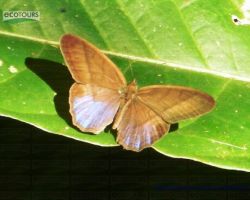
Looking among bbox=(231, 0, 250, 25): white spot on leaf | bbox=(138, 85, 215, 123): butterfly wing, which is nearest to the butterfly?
bbox=(138, 85, 215, 123): butterfly wing

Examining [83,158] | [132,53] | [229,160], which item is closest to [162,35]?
[132,53]

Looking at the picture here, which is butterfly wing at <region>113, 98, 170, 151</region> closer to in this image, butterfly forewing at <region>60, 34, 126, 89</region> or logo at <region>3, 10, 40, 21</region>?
butterfly forewing at <region>60, 34, 126, 89</region>

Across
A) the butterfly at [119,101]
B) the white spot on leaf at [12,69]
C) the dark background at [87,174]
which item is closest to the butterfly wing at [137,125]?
the butterfly at [119,101]

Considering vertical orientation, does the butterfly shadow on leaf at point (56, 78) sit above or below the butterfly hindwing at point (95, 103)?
above

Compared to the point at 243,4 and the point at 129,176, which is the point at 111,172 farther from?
the point at 243,4

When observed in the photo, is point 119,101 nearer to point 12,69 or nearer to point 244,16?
point 12,69

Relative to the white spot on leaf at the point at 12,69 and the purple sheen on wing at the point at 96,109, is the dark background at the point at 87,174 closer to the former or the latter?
the purple sheen on wing at the point at 96,109
